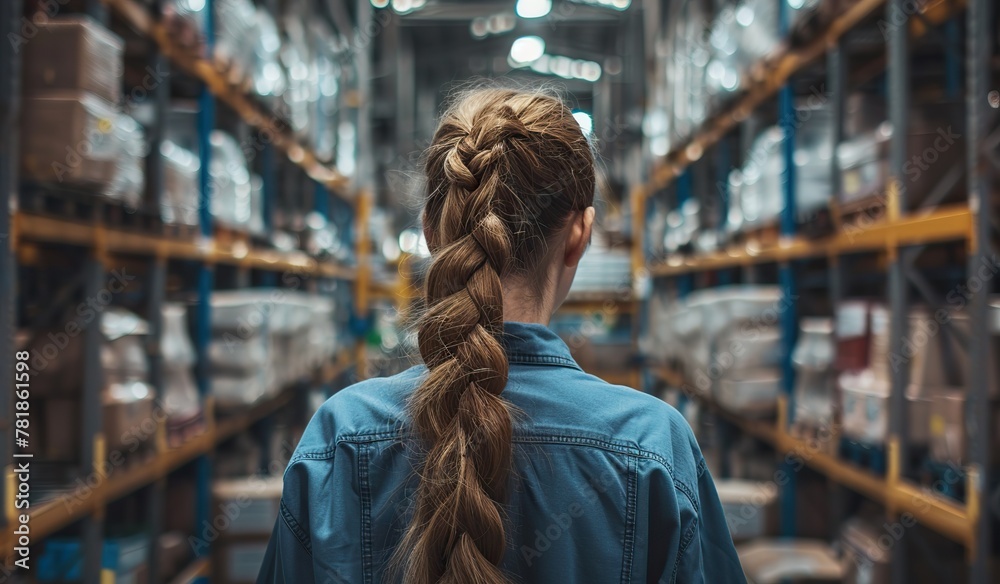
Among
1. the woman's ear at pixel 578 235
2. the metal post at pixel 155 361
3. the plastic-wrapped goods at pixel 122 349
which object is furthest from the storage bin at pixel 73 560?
the woman's ear at pixel 578 235

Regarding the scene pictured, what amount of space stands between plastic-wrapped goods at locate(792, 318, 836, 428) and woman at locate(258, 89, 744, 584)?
2920mm

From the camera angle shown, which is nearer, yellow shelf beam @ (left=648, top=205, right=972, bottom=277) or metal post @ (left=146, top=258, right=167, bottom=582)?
yellow shelf beam @ (left=648, top=205, right=972, bottom=277)

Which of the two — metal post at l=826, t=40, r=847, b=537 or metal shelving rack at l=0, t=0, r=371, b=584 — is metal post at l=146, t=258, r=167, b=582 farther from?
metal post at l=826, t=40, r=847, b=537

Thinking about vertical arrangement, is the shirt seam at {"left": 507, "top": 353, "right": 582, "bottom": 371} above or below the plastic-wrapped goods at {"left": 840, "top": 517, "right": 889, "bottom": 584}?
above

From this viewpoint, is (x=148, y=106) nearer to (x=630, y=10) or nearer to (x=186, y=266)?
(x=186, y=266)

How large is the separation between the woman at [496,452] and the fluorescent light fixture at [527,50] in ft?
36.3

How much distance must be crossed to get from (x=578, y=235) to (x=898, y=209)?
7.59ft

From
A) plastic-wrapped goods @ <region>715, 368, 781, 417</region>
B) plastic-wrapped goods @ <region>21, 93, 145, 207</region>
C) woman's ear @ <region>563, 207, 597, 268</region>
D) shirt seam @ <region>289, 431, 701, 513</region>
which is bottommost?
plastic-wrapped goods @ <region>715, 368, 781, 417</region>

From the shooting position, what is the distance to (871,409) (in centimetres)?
334

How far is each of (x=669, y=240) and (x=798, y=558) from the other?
4.16 meters

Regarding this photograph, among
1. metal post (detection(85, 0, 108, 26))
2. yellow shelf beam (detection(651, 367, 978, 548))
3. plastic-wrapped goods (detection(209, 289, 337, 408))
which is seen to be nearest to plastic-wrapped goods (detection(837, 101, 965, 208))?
yellow shelf beam (detection(651, 367, 978, 548))

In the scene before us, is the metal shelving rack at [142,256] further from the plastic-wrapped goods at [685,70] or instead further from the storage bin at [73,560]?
the plastic-wrapped goods at [685,70]

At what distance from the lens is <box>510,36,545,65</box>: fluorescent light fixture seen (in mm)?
11852

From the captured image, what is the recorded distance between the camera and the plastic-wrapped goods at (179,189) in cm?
375
